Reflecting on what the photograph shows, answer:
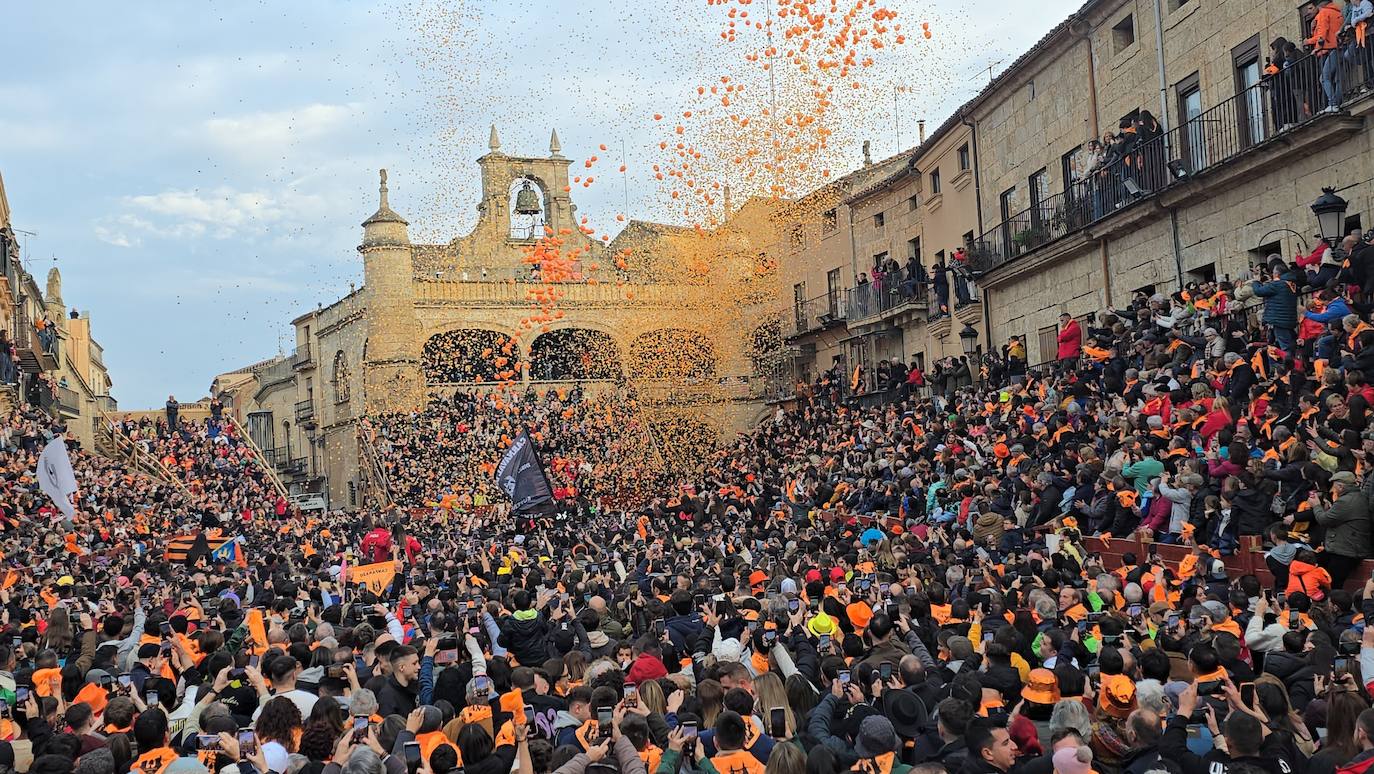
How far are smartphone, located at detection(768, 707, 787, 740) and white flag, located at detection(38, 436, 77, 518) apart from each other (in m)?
15.8

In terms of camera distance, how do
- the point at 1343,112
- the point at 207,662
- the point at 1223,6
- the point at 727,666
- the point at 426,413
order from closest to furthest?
the point at 727,666 → the point at 207,662 → the point at 1343,112 → the point at 1223,6 → the point at 426,413

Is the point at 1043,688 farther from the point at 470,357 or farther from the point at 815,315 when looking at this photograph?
the point at 470,357

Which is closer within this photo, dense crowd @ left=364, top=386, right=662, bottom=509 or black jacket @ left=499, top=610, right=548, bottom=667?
black jacket @ left=499, top=610, right=548, bottom=667

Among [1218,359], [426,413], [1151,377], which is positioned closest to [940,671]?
[1218,359]

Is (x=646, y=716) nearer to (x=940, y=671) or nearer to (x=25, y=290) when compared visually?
(x=940, y=671)

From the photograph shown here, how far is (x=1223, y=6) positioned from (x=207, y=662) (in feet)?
61.7

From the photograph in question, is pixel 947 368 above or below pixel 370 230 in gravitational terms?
below

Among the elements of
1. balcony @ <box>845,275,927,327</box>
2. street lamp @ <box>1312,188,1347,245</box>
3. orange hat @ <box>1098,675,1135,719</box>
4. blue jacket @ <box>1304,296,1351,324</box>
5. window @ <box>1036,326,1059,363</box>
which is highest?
balcony @ <box>845,275,927,327</box>

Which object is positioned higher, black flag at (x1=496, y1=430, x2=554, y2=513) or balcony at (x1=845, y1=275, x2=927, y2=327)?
balcony at (x1=845, y1=275, x2=927, y2=327)

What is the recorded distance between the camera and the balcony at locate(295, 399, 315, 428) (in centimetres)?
5778

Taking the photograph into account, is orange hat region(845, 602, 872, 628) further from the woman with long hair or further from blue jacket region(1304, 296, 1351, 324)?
blue jacket region(1304, 296, 1351, 324)

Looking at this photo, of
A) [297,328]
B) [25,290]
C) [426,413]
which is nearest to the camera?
[25,290]

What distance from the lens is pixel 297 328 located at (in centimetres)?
5991

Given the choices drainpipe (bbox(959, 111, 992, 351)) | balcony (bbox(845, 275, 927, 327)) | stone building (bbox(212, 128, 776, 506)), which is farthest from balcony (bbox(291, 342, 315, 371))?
drainpipe (bbox(959, 111, 992, 351))
